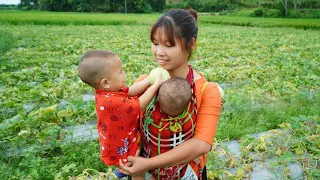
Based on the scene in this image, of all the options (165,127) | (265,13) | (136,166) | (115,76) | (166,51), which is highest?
(265,13)

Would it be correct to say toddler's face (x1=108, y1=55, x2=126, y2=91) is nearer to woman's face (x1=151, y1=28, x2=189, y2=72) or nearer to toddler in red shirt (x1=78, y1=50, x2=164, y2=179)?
toddler in red shirt (x1=78, y1=50, x2=164, y2=179)

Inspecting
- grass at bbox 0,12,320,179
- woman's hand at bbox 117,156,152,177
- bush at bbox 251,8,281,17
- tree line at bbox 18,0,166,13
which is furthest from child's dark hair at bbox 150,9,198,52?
tree line at bbox 18,0,166,13

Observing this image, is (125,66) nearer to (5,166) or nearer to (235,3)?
(5,166)

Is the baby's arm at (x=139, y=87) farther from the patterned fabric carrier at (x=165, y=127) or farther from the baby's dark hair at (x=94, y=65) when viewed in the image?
the baby's dark hair at (x=94, y=65)

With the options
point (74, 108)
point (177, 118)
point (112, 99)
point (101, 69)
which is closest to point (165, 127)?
point (177, 118)

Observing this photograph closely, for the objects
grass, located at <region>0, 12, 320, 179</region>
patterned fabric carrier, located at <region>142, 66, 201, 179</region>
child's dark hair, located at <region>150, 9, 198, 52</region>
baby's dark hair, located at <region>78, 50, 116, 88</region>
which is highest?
child's dark hair, located at <region>150, 9, 198, 52</region>

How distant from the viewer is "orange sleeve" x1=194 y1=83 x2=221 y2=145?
1.65 m

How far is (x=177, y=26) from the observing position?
5.18ft

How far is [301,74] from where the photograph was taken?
20.3 feet

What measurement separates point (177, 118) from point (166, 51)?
1.20 ft

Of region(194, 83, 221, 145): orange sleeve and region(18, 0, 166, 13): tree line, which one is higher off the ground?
region(18, 0, 166, 13): tree line

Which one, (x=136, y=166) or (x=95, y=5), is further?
(x=95, y=5)

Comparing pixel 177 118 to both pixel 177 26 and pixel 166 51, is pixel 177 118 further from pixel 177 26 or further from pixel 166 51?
pixel 177 26

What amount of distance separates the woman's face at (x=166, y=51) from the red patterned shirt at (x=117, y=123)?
26 cm
